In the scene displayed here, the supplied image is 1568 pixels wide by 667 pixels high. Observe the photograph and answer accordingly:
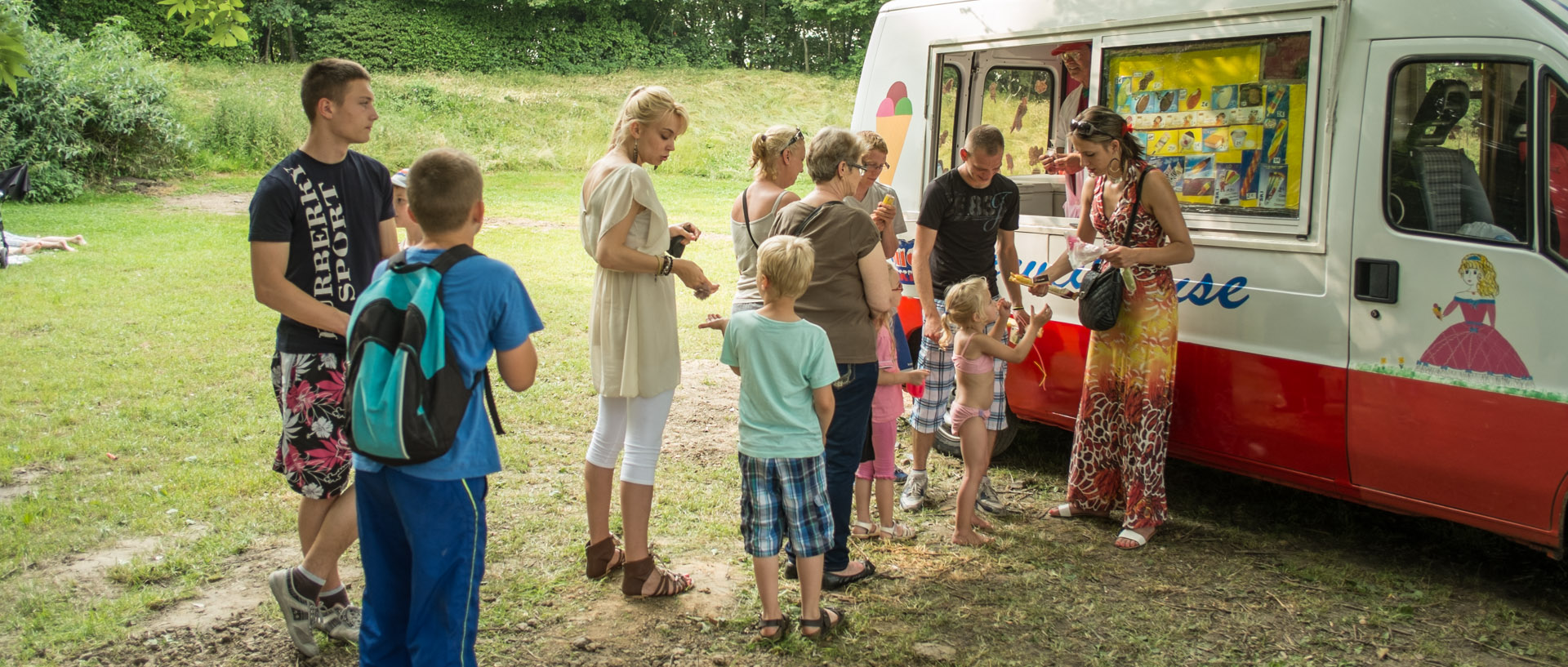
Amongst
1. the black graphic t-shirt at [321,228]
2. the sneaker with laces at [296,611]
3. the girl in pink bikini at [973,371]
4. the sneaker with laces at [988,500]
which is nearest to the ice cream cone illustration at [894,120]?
the girl in pink bikini at [973,371]

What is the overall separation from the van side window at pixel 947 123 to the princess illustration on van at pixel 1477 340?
270 centimetres

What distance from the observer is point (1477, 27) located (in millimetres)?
3842

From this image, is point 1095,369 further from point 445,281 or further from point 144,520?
point 144,520

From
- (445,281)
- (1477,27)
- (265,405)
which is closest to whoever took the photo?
(445,281)

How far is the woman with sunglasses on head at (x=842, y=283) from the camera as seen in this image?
3.90 meters

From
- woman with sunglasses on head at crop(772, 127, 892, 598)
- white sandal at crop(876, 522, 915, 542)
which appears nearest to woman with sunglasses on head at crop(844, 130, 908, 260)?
woman with sunglasses on head at crop(772, 127, 892, 598)

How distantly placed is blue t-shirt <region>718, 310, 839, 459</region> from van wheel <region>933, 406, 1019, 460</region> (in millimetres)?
2476

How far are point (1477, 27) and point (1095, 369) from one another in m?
1.96

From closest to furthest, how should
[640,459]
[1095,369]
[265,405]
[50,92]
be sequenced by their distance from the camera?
[640,459], [1095,369], [265,405], [50,92]

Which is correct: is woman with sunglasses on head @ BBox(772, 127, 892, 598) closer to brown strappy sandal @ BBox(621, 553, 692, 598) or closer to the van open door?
brown strappy sandal @ BBox(621, 553, 692, 598)

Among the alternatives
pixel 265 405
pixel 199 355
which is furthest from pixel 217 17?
pixel 199 355

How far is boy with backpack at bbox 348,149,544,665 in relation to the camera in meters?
2.70

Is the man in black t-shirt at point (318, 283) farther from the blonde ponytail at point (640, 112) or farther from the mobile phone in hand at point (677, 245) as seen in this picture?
the mobile phone in hand at point (677, 245)

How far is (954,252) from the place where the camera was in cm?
526
